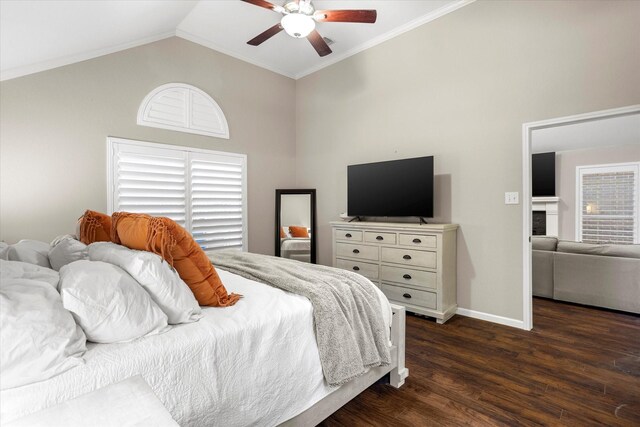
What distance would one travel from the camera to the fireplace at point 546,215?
6.78 m

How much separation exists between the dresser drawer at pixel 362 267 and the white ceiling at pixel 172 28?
2.76 meters

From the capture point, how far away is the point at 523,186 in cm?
300

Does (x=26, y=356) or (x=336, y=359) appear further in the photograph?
(x=336, y=359)

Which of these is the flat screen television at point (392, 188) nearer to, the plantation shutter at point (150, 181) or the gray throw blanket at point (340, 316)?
the gray throw blanket at point (340, 316)

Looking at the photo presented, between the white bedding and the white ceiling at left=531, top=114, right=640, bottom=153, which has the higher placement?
the white ceiling at left=531, top=114, right=640, bottom=153

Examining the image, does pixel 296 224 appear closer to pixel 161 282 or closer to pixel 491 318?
pixel 491 318

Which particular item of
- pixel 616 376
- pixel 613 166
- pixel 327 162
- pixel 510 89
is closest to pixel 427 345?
pixel 616 376

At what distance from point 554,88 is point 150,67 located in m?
4.08

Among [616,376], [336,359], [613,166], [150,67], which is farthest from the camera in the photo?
[613,166]

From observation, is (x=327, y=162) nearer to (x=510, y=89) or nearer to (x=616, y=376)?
(x=510, y=89)

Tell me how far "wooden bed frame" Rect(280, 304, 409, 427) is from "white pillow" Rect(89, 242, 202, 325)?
2.17 ft

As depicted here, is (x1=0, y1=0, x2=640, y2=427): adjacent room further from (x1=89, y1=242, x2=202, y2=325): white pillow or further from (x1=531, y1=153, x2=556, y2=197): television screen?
(x1=531, y1=153, x2=556, y2=197): television screen

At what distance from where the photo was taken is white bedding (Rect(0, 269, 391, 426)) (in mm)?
967

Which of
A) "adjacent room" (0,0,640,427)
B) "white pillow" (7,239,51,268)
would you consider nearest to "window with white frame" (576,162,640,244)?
"adjacent room" (0,0,640,427)
